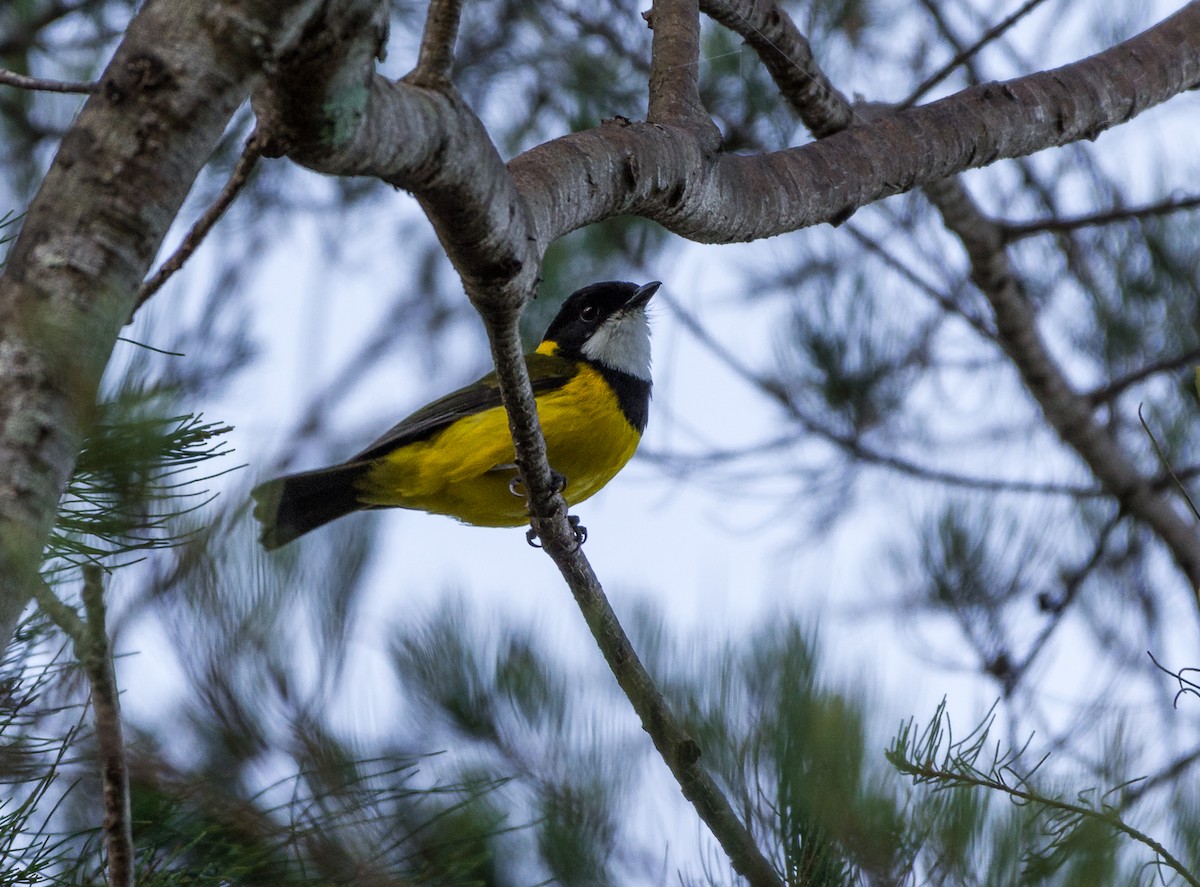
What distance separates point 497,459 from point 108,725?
268 centimetres

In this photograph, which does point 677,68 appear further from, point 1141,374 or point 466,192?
point 1141,374

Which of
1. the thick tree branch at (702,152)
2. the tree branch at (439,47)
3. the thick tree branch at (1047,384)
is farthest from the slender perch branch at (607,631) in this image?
the thick tree branch at (1047,384)

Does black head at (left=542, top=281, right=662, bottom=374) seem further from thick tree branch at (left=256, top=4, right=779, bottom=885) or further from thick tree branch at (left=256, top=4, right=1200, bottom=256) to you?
thick tree branch at (left=256, top=4, right=779, bottom=885)

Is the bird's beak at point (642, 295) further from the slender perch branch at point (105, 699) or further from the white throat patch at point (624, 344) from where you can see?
the slender perch branch at point (105, 699)

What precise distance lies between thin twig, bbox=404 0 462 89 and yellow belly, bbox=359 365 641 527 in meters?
2.57

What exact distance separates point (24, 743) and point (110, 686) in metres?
1.00

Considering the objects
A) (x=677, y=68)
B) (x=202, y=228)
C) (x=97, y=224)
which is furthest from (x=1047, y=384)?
(x=97, y=224)

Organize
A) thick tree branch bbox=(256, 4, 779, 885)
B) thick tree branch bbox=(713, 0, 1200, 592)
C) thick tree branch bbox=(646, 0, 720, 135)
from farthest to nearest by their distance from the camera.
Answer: thick tree branch bbox=(713, 0, 1200, 592)
thick tree branch bbox=(646, 0, 720, 135)
thick tree branch bbox=(256, 4, 779, 885)

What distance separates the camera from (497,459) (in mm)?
4242

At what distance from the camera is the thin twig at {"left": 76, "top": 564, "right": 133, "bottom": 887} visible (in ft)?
4.93

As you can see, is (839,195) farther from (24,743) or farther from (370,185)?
(370,185)

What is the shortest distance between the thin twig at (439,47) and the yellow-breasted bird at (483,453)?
8.25ft

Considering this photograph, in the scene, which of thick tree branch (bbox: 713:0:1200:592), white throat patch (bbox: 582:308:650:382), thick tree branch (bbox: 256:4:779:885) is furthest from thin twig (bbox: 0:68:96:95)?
thick tree branch (bbox: 713:0:1200:592)

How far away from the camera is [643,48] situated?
5727mm
